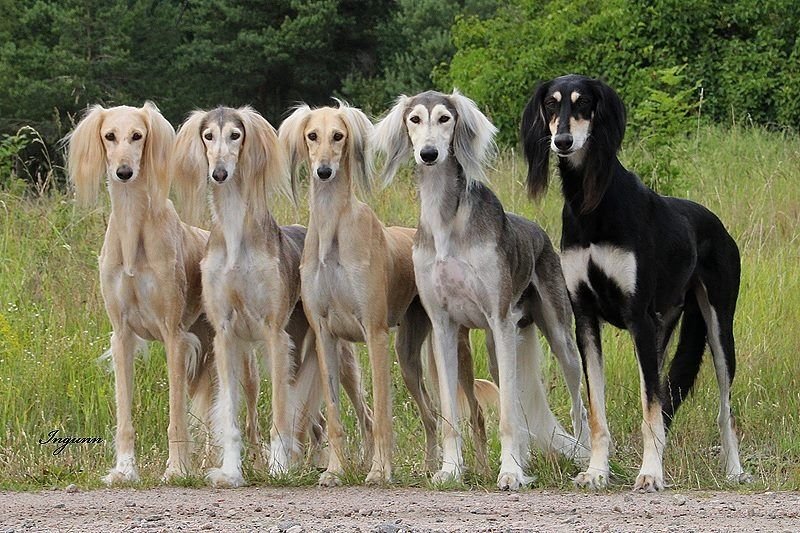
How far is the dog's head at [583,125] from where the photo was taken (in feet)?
22.9

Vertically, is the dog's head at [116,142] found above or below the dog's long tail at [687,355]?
above

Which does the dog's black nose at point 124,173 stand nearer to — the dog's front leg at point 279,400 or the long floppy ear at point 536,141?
the dog's front leg at point 279,400

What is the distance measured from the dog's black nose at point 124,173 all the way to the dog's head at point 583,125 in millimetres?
2206

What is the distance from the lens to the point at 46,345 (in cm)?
945

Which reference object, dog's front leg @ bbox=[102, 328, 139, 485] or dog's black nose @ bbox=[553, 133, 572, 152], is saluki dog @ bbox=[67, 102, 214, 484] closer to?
dog's front leg @ bbox=[102, 328, 139, 485]

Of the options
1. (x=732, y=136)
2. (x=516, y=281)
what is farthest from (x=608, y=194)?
(x=732, y=136)

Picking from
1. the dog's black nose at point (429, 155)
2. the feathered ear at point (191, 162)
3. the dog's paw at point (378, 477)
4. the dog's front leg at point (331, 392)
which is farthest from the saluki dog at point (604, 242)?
the feathered ear at point (191, 162)

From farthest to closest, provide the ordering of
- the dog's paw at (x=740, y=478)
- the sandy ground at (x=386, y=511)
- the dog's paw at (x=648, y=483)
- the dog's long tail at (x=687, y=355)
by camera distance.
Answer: the dog's long tail at (x=687, y=355) < the dog's paw at (x=740, y=478) < the dog's paw at (x=648, y=483) < the sandy ground at (x=386, y=511)

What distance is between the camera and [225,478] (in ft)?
23.1

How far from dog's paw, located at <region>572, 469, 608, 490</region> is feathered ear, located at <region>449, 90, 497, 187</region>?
1.66 meters

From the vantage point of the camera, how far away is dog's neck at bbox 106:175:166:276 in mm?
7191

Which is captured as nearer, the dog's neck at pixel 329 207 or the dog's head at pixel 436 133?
the dog's head at pixel 436 133

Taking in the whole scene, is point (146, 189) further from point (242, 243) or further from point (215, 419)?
point (215, 419)

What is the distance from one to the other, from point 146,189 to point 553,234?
547cm
